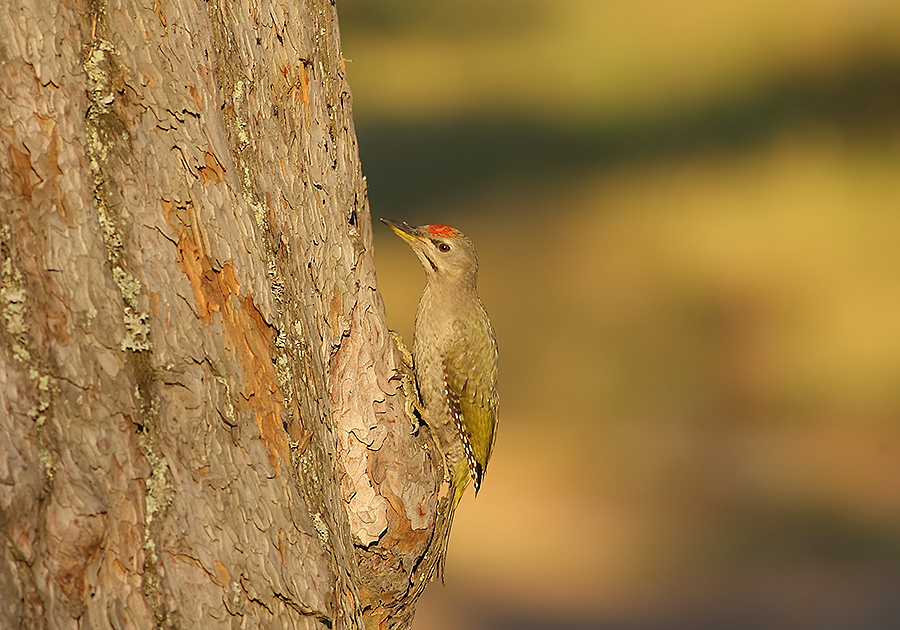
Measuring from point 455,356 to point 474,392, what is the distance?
6.7 inches

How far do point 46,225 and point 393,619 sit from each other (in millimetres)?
2057

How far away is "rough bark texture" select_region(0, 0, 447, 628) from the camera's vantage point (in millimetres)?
1376

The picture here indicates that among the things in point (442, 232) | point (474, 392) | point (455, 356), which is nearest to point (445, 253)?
point (442, 232)

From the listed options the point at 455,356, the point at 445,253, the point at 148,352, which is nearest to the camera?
the point at 148,352

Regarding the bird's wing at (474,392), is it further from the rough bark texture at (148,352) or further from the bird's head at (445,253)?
the rough bark texture at (148,352)

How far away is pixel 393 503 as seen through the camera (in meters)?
2.85

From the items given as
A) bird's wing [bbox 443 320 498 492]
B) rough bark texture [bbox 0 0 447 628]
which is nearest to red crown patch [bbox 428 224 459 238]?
bird's wing [bbox 443 320 498 492]

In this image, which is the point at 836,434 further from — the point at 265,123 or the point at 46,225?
the point at 46,225

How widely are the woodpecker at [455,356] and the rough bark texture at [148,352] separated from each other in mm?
1610

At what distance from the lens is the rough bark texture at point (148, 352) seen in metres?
1.38

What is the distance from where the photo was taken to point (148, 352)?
5.06 ft

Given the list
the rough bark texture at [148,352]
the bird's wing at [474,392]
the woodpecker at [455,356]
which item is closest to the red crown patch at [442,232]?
the woodpecker at [455,356]

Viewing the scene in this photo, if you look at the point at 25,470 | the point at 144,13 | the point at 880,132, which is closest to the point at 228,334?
the point at 25,470

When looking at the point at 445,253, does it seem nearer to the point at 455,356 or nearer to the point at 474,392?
the point at 455,356
